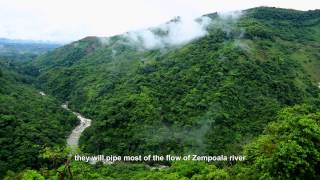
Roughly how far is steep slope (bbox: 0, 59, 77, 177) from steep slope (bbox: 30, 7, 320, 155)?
7.87m

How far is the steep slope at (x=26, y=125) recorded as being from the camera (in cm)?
8319

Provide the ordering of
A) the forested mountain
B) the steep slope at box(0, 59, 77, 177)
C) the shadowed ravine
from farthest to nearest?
the shadowed ravine → the forested mountain → the steep slope at box(0, 59, 77, 177)

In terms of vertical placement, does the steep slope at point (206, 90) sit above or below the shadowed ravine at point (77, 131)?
above

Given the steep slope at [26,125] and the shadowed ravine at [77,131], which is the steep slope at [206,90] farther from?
the steep slope at [26,125]

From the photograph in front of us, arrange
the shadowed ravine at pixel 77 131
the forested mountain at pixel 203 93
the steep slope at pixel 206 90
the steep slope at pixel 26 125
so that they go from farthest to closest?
the shadowed ravine at pixel 77 131
the steep slope at pixel 206 90
the forested mountain at pixel 203 93
the steep slope at pixel 26 125

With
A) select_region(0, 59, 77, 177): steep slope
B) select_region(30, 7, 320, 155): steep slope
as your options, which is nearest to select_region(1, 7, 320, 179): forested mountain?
select_region(30, 7, 320, 155): steep slope

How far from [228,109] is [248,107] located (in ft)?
16.1

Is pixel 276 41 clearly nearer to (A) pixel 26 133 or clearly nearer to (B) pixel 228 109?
(B) pixel 228 109

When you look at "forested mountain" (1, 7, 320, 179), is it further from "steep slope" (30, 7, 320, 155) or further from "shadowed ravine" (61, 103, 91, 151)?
"shadowed ravine" (61, 103, 91, 151)

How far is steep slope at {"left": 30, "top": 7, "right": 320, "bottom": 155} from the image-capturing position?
89.1 metres

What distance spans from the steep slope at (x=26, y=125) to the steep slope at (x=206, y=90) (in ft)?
25.8

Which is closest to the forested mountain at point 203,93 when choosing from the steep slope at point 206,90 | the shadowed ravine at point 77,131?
the steep slope at point 206,90

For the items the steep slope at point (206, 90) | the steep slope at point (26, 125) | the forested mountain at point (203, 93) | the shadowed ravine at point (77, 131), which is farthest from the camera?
the shadowed ravine at point (77, 131)

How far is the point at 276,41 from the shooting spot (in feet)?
417
